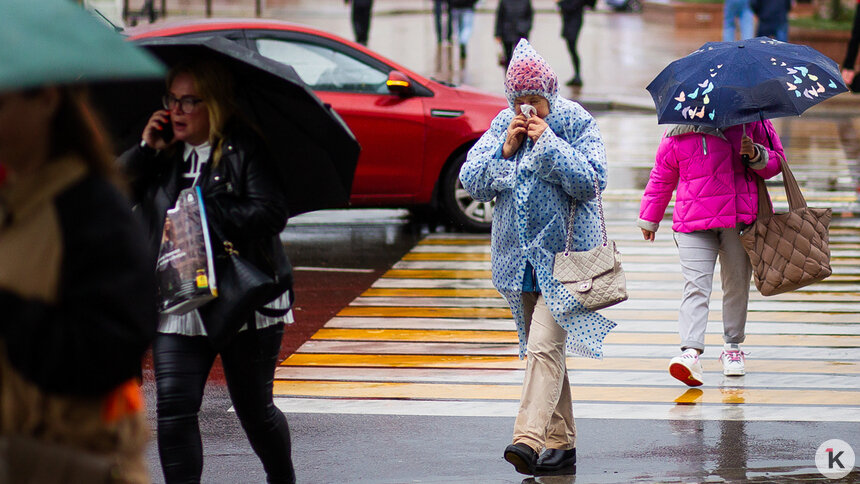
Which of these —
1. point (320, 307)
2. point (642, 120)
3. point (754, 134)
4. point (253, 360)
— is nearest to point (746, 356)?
point (754, 134)

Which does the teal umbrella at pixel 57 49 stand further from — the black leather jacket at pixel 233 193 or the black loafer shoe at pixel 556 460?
the black loafer shoe at pixel 556 460

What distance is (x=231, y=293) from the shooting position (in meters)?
4.00

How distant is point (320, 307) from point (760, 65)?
3.42 metres

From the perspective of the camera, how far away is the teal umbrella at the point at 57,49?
2184 millimetres

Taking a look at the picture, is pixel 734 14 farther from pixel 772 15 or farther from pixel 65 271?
pixel 65 271

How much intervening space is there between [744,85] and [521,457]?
7.67 feet

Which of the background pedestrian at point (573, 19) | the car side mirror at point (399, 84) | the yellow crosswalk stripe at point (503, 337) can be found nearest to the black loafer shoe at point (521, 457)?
the yellow crosswalk stripe at point (503, 337)

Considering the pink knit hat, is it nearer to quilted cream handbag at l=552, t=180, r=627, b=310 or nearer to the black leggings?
quilted cream handbag at l=552, t=180, r=627, b=310

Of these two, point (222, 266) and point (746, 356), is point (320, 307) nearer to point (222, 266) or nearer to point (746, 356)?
point (746, 356)

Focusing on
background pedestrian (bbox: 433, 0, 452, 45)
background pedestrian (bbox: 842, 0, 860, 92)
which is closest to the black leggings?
background pedestrian (bbox: 842, 0, 860, 92)

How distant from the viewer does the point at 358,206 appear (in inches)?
406

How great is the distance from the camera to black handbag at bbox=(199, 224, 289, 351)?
157 inches

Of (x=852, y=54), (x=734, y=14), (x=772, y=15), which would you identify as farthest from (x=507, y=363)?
(x=734, y=14)

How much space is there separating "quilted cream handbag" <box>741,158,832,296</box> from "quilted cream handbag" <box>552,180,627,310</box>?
141 cm
